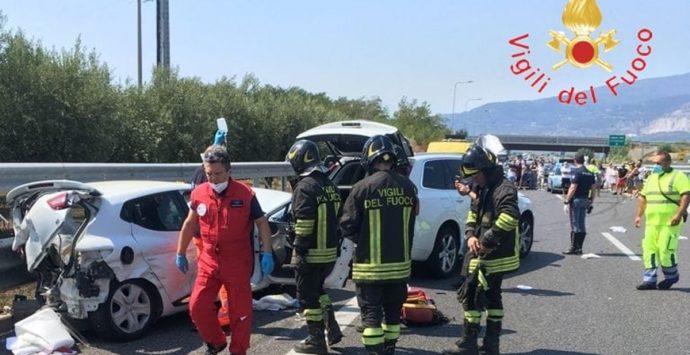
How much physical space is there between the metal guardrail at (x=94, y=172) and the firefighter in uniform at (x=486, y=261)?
456 cm

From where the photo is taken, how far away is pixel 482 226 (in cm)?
570

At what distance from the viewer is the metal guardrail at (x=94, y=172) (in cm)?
683

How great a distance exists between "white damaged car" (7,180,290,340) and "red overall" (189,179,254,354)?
1040 mm

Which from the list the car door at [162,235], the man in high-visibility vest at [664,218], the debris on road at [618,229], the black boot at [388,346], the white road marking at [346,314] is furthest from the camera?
the debris on road at [618,229]

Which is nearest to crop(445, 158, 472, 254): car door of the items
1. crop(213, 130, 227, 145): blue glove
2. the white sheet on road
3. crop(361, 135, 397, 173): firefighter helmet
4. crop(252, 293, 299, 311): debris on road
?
crop(252, 293, 299, 311): debris on road

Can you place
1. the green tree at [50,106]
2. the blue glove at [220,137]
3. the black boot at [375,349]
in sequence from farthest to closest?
the green tree at [50,106]
the blue glove at [220,137]
the black boot at [375,349]

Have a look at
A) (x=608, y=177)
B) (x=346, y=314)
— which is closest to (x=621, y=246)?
(x=346, y=314)

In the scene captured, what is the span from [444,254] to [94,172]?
4739mm

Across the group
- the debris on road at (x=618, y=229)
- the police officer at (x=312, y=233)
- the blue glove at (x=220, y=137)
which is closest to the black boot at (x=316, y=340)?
the police officer at (x=312, y=233)

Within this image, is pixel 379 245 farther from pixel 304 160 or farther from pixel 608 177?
pixel 608 177

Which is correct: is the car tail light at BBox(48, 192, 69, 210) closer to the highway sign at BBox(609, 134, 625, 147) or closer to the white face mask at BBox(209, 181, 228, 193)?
the white face mask at BBox(209, 181, 228, 193)

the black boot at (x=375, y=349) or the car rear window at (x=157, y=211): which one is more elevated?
the car rear window at (x=157, y=211)

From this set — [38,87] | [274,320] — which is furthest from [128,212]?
[38,87]

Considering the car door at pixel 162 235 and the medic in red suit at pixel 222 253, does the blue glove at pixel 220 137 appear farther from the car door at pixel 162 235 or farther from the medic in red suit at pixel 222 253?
the medic in red suit at pixel 222 253
